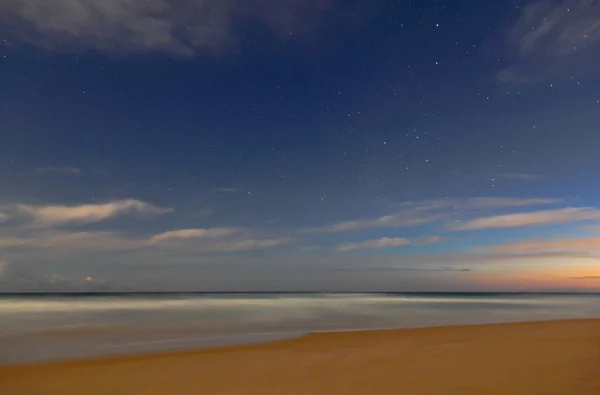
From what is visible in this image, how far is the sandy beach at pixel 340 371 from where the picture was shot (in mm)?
7457

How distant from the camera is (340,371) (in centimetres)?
875

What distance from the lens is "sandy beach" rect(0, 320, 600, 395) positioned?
746cm

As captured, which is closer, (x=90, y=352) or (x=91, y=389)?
(x=91, y=389)

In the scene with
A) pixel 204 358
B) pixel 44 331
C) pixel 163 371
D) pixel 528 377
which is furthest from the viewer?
pixel 44 331

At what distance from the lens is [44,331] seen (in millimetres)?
18469

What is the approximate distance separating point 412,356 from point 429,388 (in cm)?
306

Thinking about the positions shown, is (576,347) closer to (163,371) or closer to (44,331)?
(163,371)

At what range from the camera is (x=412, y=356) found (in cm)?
1030

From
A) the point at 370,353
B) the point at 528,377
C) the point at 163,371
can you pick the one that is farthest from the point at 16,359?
the point at 528,377

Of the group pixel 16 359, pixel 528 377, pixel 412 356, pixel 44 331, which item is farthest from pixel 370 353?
pixel 44 331

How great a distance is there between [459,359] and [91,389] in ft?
24.6

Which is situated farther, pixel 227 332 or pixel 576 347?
pixel 227 332

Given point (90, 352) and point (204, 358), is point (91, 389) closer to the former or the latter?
Answer: point (204, 358)

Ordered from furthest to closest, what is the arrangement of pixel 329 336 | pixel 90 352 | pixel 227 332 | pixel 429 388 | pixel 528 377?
pixel 227 332
pixel 329 336
pixel 90 352
pixel 528 377
pixel 429 388
